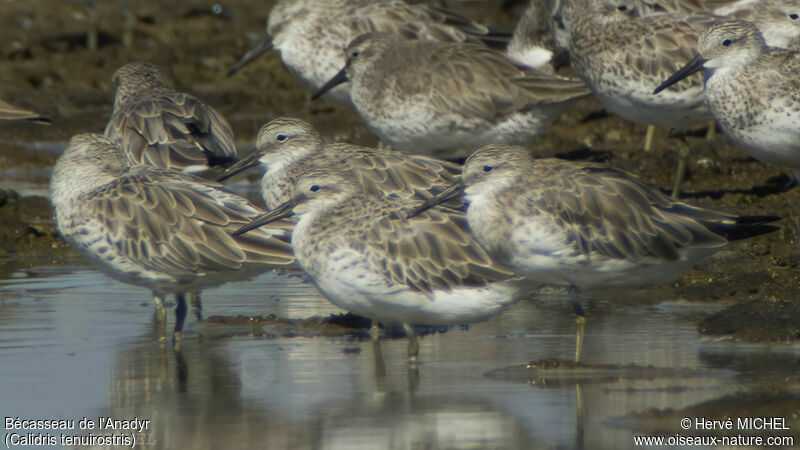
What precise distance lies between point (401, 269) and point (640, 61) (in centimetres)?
556

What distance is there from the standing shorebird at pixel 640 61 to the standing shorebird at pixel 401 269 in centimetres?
497

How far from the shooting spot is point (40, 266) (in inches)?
417

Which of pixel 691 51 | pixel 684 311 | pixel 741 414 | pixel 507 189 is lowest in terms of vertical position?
pixel 741 414

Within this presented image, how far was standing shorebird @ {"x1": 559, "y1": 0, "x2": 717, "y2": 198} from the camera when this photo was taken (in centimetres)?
1169

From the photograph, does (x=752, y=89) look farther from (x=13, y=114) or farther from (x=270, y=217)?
(x=13, y=114)

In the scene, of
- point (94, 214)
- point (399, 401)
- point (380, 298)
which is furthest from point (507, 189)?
point (94, 214)

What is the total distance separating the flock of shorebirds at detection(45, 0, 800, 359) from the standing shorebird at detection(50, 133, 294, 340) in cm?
1

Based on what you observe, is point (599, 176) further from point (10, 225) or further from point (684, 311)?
point (10, 225)

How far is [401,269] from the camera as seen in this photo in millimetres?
7023

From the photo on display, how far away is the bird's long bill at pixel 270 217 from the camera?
7.51 metres

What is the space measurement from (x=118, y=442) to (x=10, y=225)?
599 cm

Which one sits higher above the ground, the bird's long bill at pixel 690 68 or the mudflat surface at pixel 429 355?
the bird's long bill at pixel 690 68

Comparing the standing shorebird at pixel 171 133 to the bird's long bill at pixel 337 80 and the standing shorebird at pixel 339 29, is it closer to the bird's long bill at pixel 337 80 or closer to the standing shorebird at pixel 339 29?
the bird's long bill at pixel 337 80

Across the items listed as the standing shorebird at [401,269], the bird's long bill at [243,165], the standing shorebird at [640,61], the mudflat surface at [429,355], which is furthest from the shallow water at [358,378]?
the standing shorebird at [640,61]
